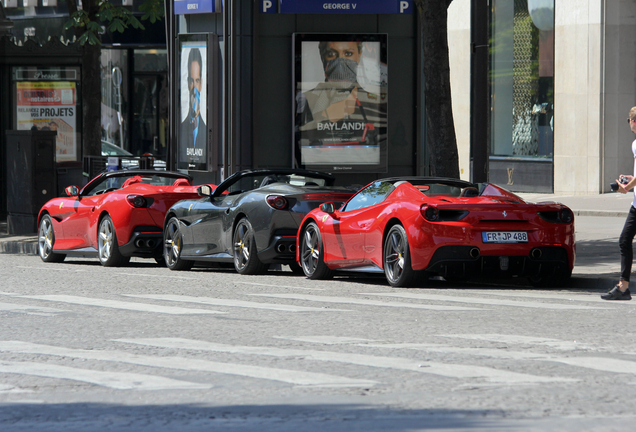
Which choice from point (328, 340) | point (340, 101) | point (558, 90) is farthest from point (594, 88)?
point (328, 340)

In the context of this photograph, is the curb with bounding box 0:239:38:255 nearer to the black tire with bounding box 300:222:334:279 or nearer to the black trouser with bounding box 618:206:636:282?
the black tire with bounding box 300:222:334:279

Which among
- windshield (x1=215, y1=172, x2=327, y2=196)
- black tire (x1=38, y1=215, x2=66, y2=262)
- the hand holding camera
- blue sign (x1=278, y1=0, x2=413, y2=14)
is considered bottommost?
black tire (x1=38, y1=215, x2=66, y2=262)

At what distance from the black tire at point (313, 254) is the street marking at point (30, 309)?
374 cm

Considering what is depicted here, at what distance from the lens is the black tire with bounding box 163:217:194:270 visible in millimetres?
14414

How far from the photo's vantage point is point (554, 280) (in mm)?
11305

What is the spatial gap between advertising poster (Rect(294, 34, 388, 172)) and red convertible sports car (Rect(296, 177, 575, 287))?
380 inches

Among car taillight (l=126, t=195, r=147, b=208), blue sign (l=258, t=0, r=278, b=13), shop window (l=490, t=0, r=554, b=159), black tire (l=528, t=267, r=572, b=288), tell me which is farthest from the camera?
shop window (l=490, t=0, r=554, b=159)

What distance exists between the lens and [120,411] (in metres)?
5.09

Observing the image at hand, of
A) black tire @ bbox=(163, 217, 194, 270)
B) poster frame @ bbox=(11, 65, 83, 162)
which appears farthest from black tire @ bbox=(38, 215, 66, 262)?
poster frame @ bbox=(11, 65, 83, 162)

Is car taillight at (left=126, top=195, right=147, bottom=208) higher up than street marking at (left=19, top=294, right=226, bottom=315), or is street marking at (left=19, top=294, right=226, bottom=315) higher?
car taillight at (left=126, top=195, right=147, bottom=208)

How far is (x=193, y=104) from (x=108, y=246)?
7.75m

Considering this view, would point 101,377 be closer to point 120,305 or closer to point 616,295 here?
point 120,305

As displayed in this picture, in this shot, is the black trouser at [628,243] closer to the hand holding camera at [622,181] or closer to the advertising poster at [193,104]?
the hand holding camera at [622,181]

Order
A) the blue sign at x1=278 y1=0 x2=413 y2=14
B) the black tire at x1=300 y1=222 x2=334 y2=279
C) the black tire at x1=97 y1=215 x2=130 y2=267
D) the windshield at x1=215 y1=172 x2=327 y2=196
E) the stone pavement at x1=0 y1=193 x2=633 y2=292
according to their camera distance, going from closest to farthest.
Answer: the stone pavement at x1=0 y1=193 x2=633 y2=292 < the black tire at x1=300 y1=222 x2=334 y2=279 < the windshield at x1=215 y1=172 x2=327 y2=196 < the black tire at x1=97 y1=215 x2=130 y2=267 < the blue sign at x1=278 y1=0 x2=413 y2=14
